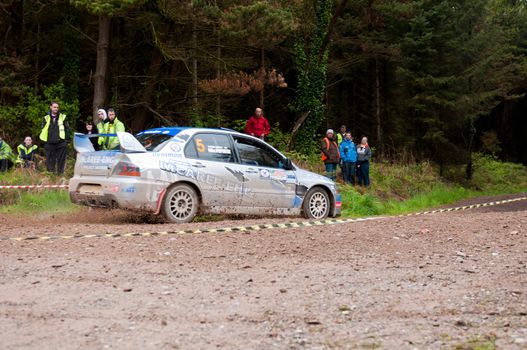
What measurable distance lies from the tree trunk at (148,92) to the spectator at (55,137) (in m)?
9.47

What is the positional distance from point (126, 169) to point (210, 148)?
1.69 meters

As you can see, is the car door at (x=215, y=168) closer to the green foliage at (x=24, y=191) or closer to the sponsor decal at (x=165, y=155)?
the sponsor decal at (x=165, y=155)

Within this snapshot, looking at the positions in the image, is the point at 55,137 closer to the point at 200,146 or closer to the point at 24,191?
the point at 24,191

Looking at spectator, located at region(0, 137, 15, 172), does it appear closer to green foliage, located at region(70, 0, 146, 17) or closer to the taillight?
green foliage, located at region(70, 0, 146, 17)

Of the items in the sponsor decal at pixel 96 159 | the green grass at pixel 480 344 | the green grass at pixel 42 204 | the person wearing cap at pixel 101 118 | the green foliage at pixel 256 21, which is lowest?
the green grass at pixel 480 344

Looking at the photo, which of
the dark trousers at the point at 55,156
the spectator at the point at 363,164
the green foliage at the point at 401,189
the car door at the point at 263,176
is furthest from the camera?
the spectator at the point at 363,164

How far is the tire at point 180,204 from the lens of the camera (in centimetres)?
1166

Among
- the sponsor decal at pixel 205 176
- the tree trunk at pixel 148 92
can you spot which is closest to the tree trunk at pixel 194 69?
the tree trunk at pixel 148 92

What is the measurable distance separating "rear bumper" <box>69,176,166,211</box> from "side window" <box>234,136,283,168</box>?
6.46 feet

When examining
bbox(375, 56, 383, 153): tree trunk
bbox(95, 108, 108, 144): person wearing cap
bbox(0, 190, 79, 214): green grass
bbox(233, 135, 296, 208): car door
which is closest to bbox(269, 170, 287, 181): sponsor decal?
bbox(233, 135, 296, 208): car door

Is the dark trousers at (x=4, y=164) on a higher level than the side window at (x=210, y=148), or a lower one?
lower

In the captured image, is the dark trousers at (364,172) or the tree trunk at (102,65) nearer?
the dark trousers at (364,172)

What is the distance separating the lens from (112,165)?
37.9 feet

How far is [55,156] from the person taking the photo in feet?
56.2
